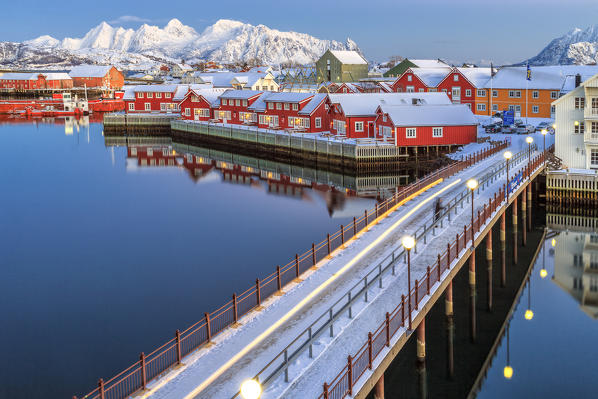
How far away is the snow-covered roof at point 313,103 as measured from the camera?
7981 centimetres

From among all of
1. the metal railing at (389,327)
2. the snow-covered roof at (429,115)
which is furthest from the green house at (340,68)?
the metal railing at (389,327)

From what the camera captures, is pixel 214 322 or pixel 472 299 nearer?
pixel 214 322

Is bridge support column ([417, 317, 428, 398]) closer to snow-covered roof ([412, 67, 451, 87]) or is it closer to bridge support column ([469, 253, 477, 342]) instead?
bridge support column ([469, 253, 477, 342])

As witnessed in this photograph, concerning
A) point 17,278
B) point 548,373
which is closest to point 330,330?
point 548,373

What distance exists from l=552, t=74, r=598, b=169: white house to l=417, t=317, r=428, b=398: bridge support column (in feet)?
98.2

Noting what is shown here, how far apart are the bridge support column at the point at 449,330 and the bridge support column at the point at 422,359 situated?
3.30 feet

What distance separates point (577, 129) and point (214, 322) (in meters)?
33.9

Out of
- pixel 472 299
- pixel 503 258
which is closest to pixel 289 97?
pixel 503 258

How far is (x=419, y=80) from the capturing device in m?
95.4

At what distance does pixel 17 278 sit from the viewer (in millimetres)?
35531

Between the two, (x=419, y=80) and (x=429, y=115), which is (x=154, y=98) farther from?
(x=429, y=115)

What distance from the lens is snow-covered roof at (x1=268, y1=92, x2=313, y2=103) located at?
83062 millimetres

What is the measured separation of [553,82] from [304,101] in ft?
98.8

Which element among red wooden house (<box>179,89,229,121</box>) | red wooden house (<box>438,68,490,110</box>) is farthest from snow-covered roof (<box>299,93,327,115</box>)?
red wooden house (<box>179,89,229,121</box>)
